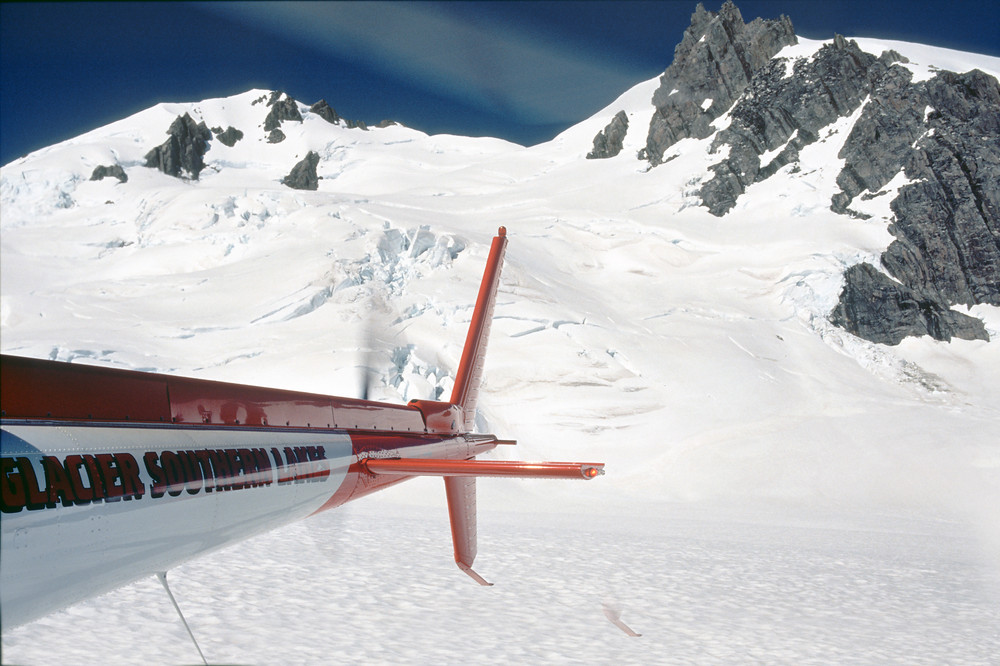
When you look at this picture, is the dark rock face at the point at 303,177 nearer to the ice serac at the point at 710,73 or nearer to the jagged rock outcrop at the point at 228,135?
the jagged rock outcrop at the point at 228,135

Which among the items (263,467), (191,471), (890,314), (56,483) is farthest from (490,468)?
(890,314)

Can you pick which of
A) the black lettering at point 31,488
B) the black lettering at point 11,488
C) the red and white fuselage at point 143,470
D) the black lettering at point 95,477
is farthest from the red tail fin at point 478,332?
the black lettering at point 11,488

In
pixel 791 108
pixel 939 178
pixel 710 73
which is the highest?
pixel 710 73

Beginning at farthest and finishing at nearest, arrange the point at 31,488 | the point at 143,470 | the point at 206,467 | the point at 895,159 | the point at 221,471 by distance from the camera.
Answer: the point at 895,159, the point at 221,471, the point at 206,467, the point at 143,470, the point at 31,488

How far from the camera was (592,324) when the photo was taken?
102 ft

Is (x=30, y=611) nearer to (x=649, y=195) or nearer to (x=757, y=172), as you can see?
(x=649, y=195)

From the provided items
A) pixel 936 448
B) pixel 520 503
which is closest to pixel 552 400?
pixel 520 503

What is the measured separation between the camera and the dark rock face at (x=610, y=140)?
6700cm

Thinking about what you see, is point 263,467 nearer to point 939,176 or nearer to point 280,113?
point 939,176

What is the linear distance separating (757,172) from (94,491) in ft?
181

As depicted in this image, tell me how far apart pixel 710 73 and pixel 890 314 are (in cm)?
3974

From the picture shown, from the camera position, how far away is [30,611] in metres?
3.96

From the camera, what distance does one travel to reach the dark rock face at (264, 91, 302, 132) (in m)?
83.4

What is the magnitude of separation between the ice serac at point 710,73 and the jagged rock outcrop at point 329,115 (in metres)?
43.2
